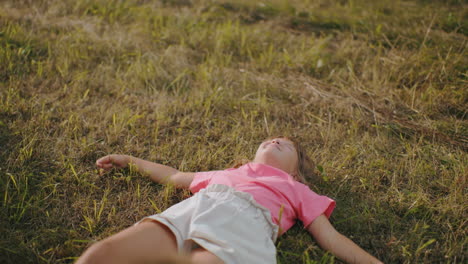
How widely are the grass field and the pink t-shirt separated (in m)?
0.13

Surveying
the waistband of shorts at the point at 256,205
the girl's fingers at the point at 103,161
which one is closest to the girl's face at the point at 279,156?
the waistband of shorts at the point at 256,205

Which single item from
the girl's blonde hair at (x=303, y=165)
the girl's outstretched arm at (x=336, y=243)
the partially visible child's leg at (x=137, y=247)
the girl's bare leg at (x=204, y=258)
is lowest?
the girl's outstretched arm at (x=336, y=243)

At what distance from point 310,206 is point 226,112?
4.51 feet

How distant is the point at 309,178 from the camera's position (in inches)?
96.0

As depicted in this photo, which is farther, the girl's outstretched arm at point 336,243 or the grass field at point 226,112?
the grass field at point 226,112

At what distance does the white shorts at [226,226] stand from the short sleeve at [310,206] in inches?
8.3

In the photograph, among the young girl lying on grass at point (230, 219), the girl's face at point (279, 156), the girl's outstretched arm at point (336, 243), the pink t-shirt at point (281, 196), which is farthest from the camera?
the girl's face at point (279, 156)

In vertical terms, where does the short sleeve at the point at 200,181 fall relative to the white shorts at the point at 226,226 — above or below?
below

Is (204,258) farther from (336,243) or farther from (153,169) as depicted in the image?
(153,169)

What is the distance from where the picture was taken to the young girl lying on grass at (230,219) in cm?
155

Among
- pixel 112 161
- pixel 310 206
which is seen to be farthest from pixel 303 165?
pixel 112 161

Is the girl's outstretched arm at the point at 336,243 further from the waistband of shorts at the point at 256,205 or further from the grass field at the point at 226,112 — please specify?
the waistband of shorts at the point at 256,205


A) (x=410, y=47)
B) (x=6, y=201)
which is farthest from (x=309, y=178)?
(x=410, y=47)

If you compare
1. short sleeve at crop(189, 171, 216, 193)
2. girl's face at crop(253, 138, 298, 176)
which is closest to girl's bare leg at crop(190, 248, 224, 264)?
short sleeve at crop(189, 171, 216, 193)
